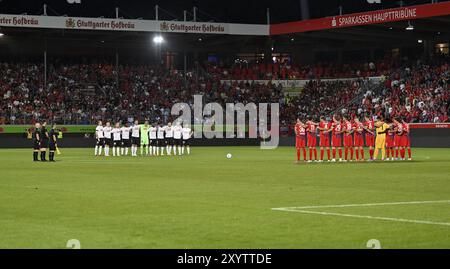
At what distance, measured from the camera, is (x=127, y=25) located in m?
67.9

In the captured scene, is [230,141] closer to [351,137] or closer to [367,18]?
[367,18]

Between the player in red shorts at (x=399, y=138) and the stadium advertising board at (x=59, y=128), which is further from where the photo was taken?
the stadium advertising board at (x=59, y=128)

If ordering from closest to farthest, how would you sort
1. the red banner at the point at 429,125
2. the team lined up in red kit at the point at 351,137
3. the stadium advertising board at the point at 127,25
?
the team lined up in red kit at the point at 351,137
the red banner at the point at 429,125
the stadium advertising board at the point at 127,25

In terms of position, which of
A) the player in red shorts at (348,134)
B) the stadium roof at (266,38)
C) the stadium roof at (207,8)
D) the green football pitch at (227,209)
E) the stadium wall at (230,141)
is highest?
the stadium roof at (207,8)

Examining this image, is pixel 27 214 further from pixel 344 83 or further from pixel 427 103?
pixel 344 83

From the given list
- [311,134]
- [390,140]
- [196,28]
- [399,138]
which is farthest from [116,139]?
[196,28]

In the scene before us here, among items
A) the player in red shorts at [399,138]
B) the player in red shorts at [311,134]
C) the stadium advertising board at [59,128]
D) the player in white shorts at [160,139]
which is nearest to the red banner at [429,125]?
the player in white shorts at [160,139]

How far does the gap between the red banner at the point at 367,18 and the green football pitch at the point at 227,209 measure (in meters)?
33.3

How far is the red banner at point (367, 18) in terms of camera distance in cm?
6066

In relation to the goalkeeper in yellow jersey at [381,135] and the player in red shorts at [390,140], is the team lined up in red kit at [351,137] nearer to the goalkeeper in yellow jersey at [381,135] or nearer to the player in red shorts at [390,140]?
the player in red shorts at [390,140]

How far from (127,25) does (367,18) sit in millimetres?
18351

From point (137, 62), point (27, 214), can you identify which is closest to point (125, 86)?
point (137, 62)

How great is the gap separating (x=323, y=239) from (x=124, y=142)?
38.7 metres

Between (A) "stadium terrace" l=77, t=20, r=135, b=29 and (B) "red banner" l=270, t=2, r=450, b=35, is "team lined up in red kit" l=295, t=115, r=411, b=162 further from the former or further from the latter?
(A) "stadium terrace" l=77, t=20, r=135, b=29
